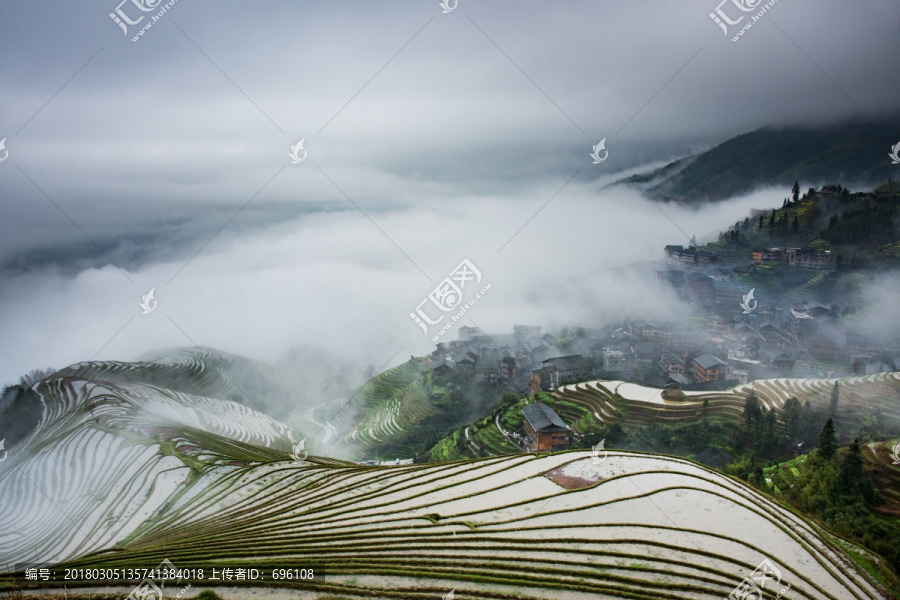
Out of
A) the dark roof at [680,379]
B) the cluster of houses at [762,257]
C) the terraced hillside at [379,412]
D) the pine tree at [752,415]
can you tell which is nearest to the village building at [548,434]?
the pine tree at [752,415]

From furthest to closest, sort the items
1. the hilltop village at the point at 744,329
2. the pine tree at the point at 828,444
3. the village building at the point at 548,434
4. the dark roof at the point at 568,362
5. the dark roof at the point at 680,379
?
1. the dark roof at the point at 568,362
2. the hilltop village at the point at 744,329
3. the dark roof at the point at 680,379
4. the village building at the point at 548,434
5. the pine tree at the point at 828,444

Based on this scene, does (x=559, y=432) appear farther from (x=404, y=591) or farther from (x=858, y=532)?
(x=404, y=591)

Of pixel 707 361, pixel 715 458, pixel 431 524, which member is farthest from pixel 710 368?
pixel 431 524

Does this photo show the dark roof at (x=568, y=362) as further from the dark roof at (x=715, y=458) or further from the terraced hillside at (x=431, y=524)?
the terraced hillside at (x=431, y=524)

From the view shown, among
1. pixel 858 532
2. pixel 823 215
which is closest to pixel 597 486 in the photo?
pixel 858 532

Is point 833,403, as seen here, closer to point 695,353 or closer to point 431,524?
point 695,353

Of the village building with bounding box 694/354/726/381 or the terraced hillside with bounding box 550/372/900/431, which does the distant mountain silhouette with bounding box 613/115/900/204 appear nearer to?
the village building with bounding box 694/354/726/381
